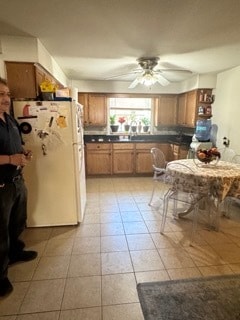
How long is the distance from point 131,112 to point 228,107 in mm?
2259

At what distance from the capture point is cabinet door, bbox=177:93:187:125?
4.83 meters

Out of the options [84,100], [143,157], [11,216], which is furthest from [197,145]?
[11,216]

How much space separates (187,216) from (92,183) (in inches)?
86.2

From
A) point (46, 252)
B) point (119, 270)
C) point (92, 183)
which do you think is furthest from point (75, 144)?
point (92, 183)

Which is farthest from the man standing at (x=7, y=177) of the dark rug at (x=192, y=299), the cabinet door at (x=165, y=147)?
the cabinet door at (x=165, y=147)

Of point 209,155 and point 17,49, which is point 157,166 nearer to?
point 209,155

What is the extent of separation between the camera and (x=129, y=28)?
2.09 meters

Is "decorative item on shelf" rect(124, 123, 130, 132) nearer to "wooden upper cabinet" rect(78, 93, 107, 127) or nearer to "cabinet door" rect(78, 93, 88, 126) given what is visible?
"wooden upper cabinet" rect(78, 93, 107, 127)

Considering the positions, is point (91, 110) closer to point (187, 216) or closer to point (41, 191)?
point (41, 191)

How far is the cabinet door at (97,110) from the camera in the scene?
4941 mm

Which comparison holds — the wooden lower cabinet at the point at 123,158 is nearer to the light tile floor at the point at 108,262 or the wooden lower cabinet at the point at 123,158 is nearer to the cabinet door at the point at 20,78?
the light tile floor at the point at 108,262

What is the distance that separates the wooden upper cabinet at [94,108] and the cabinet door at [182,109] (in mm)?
1781

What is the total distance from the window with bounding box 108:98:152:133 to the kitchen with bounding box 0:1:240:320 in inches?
70.9

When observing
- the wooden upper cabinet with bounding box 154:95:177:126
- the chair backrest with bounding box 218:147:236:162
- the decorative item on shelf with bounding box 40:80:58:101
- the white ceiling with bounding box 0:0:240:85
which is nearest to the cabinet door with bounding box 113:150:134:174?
the wooden upper cabinet with bounding box 154:95:177:126
